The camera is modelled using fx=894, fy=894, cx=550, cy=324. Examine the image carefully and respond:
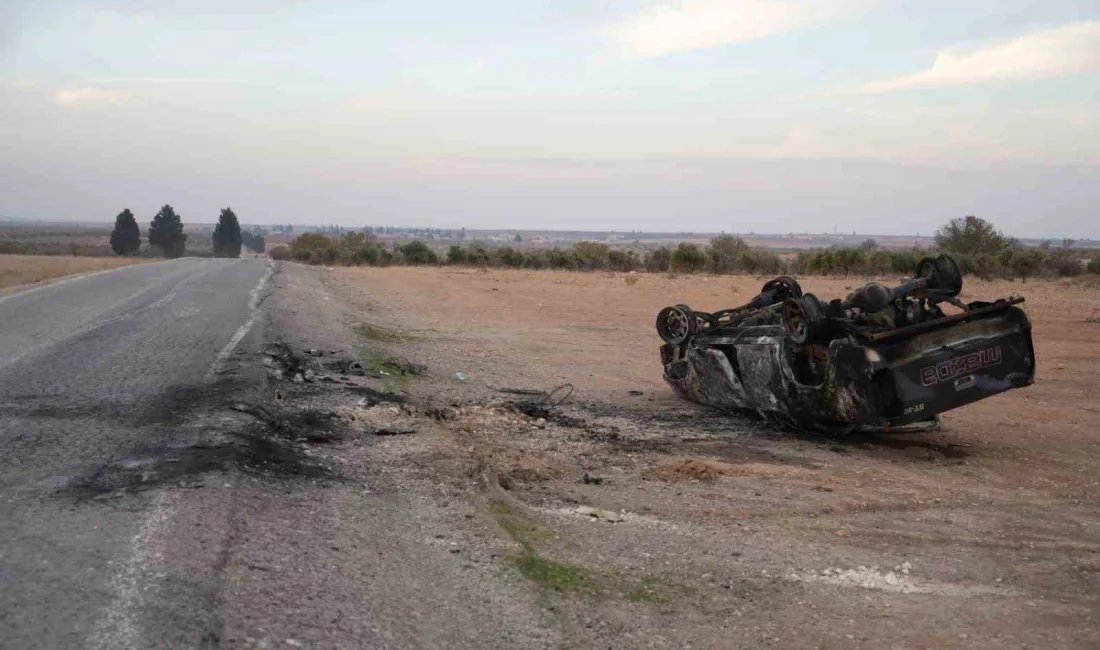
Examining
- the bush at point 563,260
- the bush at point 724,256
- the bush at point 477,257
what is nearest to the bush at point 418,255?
the bush at point 477,257

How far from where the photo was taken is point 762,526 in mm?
5445

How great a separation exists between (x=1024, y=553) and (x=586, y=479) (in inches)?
109

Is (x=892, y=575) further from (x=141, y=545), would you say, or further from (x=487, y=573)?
(x=141, y=545)

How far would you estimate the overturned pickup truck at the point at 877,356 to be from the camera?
6945 mm

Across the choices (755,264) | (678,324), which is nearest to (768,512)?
(678,324)

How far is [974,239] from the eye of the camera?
163 feet

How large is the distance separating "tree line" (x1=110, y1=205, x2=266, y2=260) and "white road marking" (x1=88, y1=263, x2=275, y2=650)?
81650 millimetres

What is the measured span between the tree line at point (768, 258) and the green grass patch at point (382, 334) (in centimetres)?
2976

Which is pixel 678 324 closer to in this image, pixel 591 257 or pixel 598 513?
pixel 598 513

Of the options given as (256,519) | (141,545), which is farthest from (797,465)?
(141,545)

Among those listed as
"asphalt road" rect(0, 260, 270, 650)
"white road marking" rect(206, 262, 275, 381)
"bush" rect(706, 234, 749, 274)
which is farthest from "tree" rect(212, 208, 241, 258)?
"asphalt road" rect(0, 260, 270, 650)

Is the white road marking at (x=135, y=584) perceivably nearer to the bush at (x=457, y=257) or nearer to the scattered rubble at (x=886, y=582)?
the scattered rubble at (x=886, y=582)

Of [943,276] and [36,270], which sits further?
[36,270]

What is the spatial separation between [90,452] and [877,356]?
570 cm
